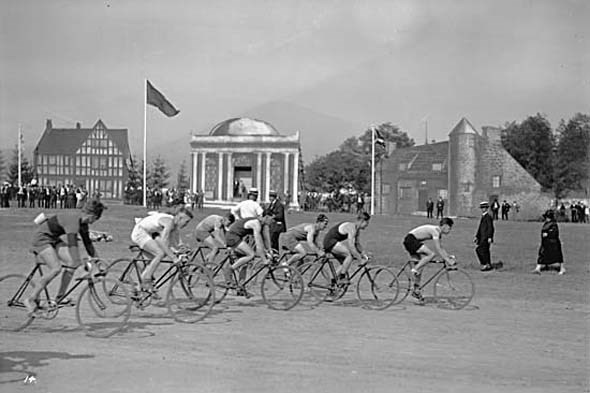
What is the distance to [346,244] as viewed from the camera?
14461 millimetres

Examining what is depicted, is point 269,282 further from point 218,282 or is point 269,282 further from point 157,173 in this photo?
point 157,173

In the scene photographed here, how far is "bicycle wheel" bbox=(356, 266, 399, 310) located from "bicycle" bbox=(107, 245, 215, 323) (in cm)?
296

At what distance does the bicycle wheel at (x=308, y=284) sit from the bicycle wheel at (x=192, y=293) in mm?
2048

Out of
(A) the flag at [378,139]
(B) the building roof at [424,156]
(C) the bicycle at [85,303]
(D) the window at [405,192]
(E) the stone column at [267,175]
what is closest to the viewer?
(C) the bicycle at [85,303]

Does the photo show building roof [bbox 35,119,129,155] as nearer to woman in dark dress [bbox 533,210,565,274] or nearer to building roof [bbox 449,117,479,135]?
building roof [bbox 449,117,479,135]

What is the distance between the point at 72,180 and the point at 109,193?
11.5 feet

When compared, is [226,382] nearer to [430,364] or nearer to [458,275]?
[430,364]

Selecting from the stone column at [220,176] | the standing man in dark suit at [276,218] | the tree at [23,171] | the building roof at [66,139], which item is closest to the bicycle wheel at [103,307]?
the standing man in dark suit at [276,218]

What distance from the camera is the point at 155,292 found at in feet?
40.4

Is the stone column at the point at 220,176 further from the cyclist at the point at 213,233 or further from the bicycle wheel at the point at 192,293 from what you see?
the bicycle wheel at the point at 192,293

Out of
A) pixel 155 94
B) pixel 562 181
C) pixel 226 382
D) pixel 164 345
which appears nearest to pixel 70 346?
pixel 164 345

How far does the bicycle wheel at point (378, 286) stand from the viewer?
14.5 m

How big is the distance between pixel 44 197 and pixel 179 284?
123 ft

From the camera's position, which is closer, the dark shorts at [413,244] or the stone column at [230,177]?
the dark shorts at [413,244]
